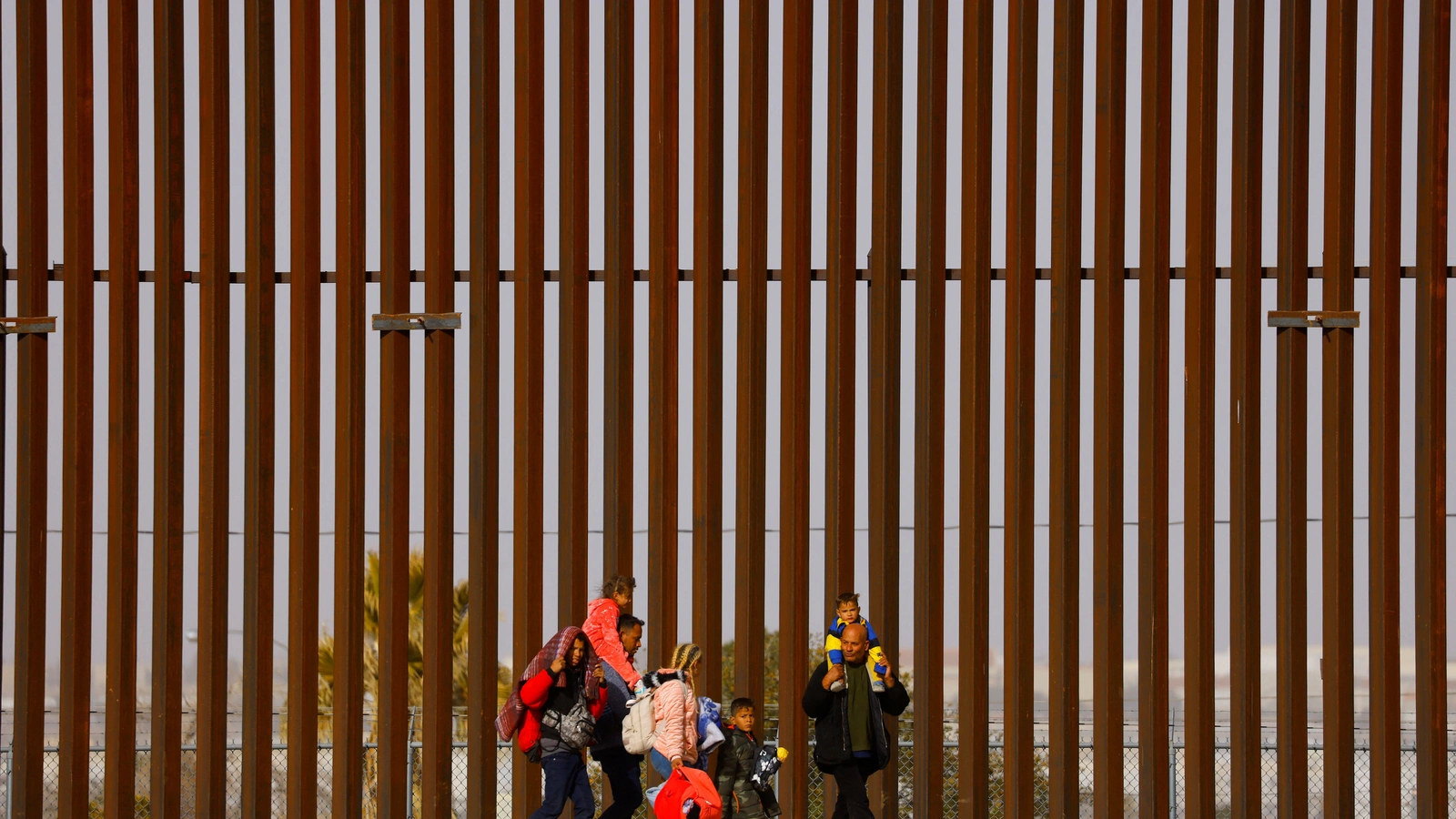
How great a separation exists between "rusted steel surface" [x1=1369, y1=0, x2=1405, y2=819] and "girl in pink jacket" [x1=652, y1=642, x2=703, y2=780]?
4603mm

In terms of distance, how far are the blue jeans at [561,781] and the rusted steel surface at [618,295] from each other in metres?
1.93

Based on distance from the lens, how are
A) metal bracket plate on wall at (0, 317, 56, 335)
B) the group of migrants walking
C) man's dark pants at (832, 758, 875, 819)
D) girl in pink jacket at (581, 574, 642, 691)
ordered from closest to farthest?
the group of migrants walking
man's dark pants at (832, 758, 875, 819)
girl in pink jacket at (581, 574, 642, 691)
metal bracket plate on wall at (0, 317, 56, 335)

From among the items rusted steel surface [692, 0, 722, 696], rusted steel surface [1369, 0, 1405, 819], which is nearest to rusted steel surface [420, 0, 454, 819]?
rusted steel surface [692, 0, 722, 696]

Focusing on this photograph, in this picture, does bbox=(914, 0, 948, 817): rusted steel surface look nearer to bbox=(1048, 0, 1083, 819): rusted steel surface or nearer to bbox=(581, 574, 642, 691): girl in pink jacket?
bbox=(1048, 0, 1083, 819): rusted steel surface

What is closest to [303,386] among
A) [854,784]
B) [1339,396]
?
[854,784]

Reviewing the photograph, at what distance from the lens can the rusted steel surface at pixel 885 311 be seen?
9516 millimetres

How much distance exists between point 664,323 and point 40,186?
Result: 4.05 meters

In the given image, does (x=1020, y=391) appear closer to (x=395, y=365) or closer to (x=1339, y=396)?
(x=1339, y=396)

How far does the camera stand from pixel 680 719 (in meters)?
7.30

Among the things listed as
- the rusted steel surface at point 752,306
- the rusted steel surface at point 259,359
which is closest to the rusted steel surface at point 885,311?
the rusted steel surface at point 752,306

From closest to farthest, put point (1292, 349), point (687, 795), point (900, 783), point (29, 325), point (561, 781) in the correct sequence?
point (687, 795) < point (561, 781) < point (1292, 349) < point (29, 325) < point (900, 783)

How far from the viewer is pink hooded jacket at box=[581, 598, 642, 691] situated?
7852mm

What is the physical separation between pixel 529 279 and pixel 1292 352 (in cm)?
471

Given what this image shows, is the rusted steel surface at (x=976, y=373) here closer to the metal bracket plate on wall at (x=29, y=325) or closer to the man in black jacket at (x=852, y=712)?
the man in black jacket at (x=852, y=712)
